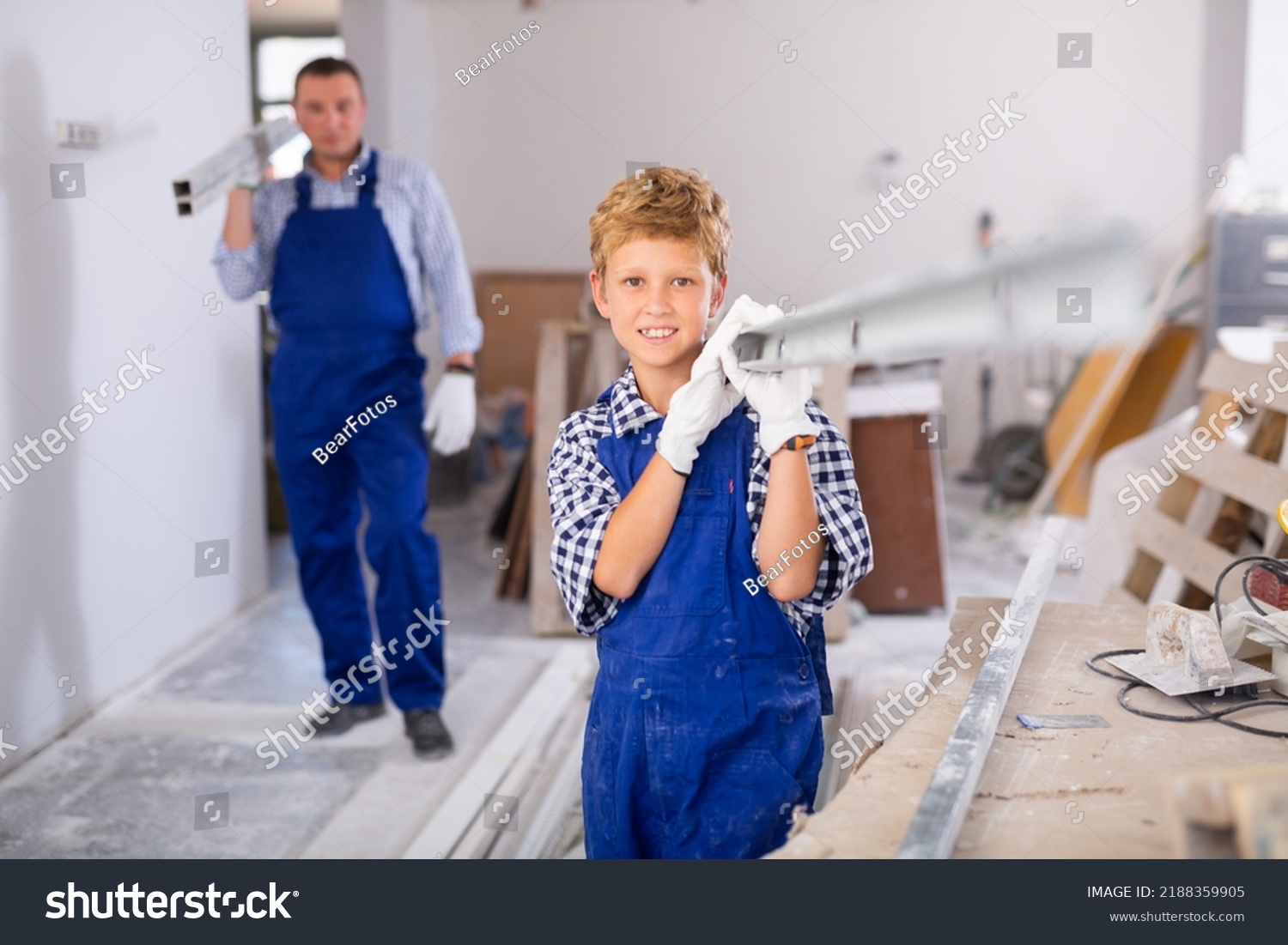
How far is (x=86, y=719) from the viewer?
9.36 feet

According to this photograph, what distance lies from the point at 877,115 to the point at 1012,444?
1733 millimetres

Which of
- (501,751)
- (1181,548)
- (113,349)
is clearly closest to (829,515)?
(1181,548)

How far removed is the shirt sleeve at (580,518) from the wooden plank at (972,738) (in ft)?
1.31

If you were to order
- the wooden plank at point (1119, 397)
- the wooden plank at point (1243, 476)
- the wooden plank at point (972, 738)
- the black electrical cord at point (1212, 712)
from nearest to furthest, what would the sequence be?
the wooden plank at point (972, 738) < the black electrical cord at point (1212, 712) < the wooden plank at point (1243, 476) < the wooden plank at point (1119, 397)

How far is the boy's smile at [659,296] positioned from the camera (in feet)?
4.23

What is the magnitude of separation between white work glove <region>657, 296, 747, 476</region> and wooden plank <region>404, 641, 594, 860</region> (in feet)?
3.06

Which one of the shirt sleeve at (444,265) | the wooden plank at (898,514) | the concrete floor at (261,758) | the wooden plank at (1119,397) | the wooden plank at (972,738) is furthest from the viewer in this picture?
the wooden plank at (1119,397)

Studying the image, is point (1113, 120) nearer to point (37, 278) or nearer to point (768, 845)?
point (37, 278)

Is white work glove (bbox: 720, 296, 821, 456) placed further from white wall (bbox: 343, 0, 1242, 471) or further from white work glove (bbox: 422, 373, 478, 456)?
white wall (bbox: 343, 0, 1242, 471)

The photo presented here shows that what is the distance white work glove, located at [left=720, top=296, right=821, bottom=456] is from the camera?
3.83ft

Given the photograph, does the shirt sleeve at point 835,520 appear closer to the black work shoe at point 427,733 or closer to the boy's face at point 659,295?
the boy's face at point 659,295

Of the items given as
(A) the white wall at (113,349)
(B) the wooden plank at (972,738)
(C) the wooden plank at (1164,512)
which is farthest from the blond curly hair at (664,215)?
(A) the white wall at (113,349)

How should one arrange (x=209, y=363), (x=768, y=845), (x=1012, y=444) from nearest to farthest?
(x=768, y=845) < (x=209, y=363) < (x=1012, y=444)
